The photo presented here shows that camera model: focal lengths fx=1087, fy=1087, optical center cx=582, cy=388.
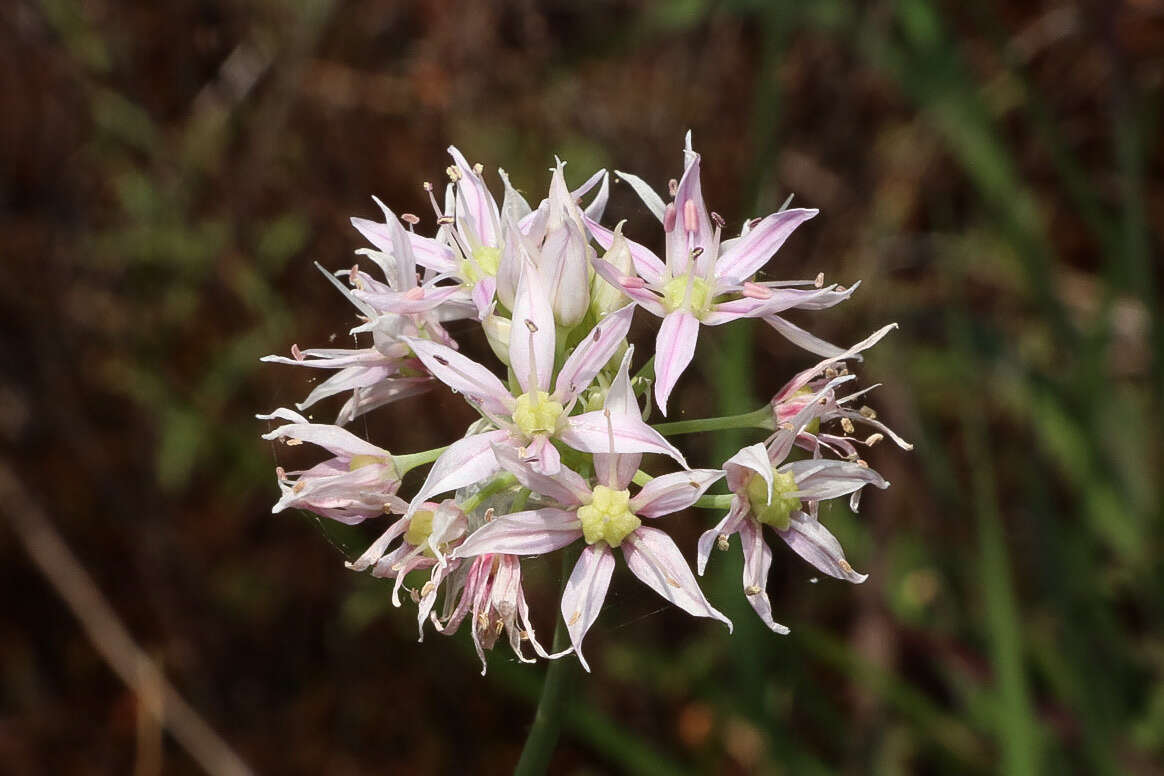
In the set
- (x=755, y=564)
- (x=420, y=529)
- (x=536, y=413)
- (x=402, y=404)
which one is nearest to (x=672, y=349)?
(x=536, y=413)

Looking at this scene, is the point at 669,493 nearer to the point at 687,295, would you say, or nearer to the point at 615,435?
the point at 615,435

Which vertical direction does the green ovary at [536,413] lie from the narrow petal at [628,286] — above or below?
below

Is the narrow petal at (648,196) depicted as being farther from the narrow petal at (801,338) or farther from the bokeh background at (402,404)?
the bokeh background at (402,404)

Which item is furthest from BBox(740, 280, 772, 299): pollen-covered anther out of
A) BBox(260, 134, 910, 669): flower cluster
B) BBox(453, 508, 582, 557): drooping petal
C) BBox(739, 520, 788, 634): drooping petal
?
BBox(453, 508, 582, 557): drooping petal

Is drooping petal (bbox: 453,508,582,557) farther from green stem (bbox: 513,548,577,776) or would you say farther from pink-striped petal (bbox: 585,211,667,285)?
pink-striped petal (bbox: 585,211,667,285)

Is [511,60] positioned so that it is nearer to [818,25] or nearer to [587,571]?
[818,25]

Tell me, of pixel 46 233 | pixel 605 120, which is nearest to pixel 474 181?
pixel 605 120

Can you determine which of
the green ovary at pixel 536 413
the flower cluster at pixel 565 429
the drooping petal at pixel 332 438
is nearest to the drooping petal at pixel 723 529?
the flower cluster at pixel 565 429
